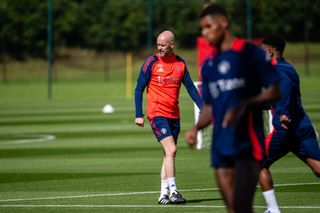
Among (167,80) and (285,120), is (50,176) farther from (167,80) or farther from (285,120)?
(285,120)

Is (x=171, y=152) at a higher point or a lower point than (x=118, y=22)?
lower

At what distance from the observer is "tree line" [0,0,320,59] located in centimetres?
5669

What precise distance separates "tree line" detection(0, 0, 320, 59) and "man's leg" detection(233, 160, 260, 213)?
4799cm

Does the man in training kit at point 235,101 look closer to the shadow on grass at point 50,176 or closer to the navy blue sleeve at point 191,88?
the navy blue sleeve at point 191,88

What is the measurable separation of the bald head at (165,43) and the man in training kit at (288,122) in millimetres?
1724

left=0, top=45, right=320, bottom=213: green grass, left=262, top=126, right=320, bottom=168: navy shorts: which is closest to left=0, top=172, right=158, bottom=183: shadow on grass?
left=0, top=45, right=320, bottom=213: green grass

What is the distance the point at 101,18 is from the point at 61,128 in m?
32.5

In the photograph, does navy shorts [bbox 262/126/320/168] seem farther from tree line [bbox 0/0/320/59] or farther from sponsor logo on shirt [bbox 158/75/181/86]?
tree line [bbox 0/0/320/59]

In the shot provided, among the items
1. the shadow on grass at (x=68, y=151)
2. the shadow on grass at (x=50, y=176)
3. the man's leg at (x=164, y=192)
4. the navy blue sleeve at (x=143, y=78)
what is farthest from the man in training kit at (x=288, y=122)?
the shadow on grass at (x=68, y=151)

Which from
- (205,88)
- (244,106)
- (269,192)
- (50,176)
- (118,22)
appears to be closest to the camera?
(244,106)

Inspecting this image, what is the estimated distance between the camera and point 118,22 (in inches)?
2420

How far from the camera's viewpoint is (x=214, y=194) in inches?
514

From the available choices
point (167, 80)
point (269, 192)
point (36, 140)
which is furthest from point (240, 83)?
point (36, 140)

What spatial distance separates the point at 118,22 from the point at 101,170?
45.1m
